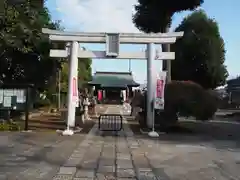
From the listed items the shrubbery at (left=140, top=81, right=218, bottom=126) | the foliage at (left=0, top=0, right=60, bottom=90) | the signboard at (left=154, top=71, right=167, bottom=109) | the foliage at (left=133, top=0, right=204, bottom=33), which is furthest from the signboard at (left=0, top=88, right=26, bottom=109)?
the foliage at (left=133, top=0, right=204, bottom=33)

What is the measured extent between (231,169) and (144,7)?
1707cm

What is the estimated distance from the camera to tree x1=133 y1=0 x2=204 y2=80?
22719mm

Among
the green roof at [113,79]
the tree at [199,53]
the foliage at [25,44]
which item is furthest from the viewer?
the green roof at [113,79]

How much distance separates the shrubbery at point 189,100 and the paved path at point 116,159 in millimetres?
2914

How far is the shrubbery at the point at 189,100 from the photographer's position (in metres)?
16.7

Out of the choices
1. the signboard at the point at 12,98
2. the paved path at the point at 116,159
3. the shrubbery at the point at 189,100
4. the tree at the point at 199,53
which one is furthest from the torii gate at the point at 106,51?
the tree at the point at 199,53

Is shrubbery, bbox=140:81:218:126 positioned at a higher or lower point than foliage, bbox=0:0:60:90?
lower

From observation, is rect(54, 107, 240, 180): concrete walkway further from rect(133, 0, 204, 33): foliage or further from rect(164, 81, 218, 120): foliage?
rect(133, 0, 204, 33): foliage

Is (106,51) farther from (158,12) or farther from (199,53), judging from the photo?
(199,53)

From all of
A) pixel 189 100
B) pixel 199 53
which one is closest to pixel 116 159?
pixel 189 100

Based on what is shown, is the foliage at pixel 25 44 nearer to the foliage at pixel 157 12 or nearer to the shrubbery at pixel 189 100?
the foliage at pixel 157 12

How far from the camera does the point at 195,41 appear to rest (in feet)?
123

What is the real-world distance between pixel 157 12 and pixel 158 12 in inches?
2.6

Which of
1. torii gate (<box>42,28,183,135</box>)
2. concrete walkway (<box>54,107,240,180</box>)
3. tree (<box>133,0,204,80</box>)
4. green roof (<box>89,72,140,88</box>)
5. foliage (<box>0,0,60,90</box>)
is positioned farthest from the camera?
green roof (<box>89,72,140,88</box>)
